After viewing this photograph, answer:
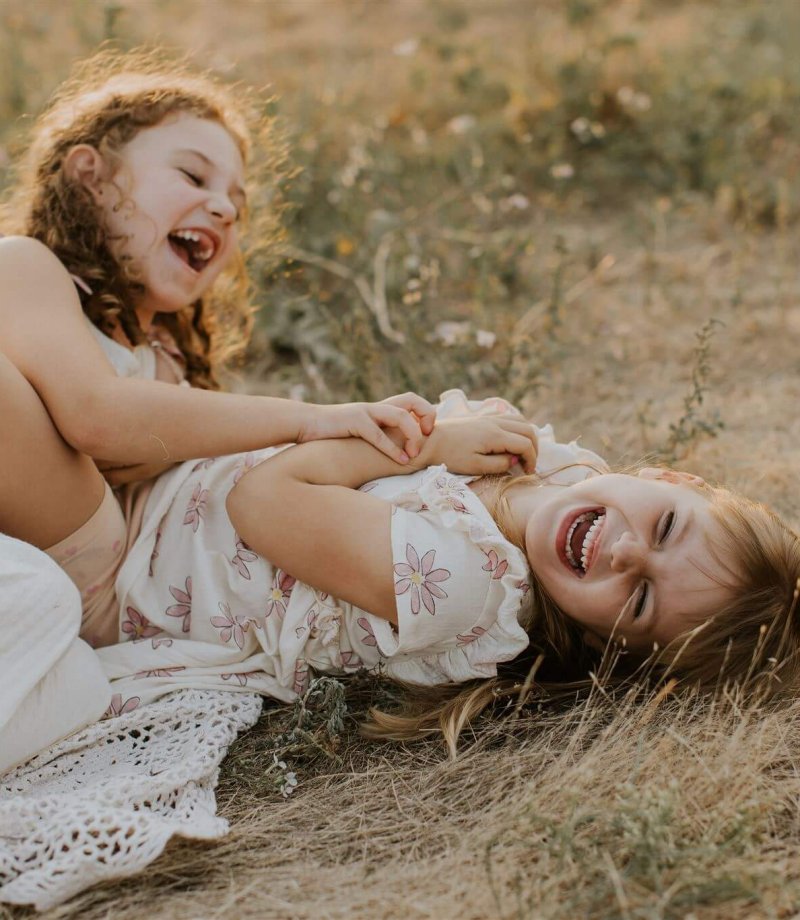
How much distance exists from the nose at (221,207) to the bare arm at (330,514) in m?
0.79

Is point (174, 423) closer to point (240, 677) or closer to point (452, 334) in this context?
point (240, 677)

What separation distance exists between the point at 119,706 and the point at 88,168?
138 cm

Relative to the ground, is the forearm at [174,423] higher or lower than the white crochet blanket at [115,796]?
higher

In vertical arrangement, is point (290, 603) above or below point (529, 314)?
below

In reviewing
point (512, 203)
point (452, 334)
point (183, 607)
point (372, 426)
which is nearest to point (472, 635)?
point (372, 426)

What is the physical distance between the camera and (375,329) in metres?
3.83

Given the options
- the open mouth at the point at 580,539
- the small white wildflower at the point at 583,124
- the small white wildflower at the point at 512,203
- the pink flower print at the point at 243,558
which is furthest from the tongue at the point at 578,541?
the small white wildflower at the point at 583,124

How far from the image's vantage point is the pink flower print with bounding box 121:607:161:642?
2.44m

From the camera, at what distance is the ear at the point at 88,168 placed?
268cm

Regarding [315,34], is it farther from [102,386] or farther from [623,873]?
[623,873]

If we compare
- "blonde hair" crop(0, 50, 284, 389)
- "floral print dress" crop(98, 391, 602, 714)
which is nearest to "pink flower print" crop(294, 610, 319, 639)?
"floral print dress" crop(98, 391, 602, 714)

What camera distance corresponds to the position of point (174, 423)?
2.28 meters

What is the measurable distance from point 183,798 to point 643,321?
9.30ft

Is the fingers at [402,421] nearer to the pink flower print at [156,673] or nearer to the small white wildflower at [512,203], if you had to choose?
the pink flower print at [156,673]
